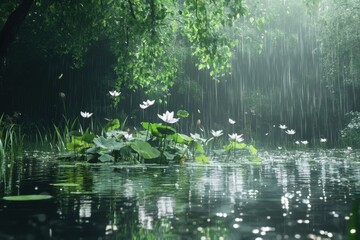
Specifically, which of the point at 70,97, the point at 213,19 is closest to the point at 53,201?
the point at 213,19

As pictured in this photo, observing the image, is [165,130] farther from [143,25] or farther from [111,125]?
[143,25]

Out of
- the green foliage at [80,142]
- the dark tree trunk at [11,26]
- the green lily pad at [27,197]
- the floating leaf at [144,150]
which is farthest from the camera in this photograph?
the dark tree trunk at [11,26]

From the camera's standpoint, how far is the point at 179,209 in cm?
278

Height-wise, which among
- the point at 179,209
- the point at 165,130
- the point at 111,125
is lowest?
the point at 179,209

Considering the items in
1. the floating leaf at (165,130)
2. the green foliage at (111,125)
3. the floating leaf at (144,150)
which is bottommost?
the floating leaf at (144,150)

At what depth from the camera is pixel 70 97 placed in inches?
787

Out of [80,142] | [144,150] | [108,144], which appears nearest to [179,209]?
[144,150]

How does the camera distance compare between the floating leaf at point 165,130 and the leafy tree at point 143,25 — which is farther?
the leafy tree at point 143,25

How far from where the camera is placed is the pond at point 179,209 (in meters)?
2.11

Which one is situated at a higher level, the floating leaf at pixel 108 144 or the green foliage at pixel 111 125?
the green foliage at pixel 111 125

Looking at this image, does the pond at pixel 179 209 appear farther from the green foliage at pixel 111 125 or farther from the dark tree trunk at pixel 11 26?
the dark tree trunk at pixel 11 26

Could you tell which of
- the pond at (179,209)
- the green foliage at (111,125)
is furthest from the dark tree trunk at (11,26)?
the pond at (179,209)

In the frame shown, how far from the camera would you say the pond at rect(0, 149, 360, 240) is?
2.11 meters

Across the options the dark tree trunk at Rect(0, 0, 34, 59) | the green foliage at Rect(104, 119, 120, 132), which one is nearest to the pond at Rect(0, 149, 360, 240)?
the green foliage at Rect(104, 119, 120, 132)
